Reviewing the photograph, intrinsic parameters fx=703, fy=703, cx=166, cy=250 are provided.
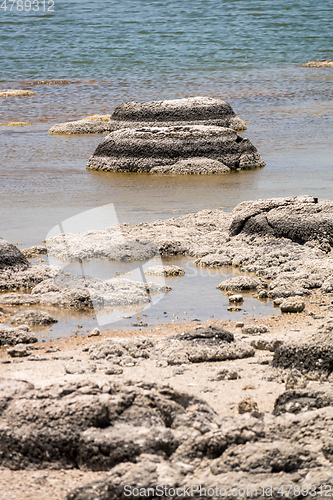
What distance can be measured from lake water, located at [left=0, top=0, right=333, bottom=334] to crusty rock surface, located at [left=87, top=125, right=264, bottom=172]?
392mm

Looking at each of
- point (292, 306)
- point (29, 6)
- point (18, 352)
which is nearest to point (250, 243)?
point (292, 306)

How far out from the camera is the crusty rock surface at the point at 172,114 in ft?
42.3

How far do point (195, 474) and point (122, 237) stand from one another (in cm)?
461

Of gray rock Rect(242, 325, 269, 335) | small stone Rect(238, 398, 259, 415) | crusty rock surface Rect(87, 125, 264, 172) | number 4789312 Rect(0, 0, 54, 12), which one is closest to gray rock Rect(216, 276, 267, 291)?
gray rock Rect(242, 325, 269, 335)

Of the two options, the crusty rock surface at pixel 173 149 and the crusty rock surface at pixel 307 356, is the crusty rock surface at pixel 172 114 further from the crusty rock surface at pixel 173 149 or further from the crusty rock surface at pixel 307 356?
the crusty rock surface at pixel 307 356

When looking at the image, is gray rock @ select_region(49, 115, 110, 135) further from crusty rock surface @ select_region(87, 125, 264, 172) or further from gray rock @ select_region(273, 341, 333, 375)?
gray rock @ select_region(273, 341, 333, 375)

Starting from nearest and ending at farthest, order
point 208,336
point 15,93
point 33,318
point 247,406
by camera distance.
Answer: point 247,406
point 208,336
point 33,318
point 15,93

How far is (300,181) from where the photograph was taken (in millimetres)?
10242

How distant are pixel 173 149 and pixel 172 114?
4.37 feet

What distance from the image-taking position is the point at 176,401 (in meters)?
2.96

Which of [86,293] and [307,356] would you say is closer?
[307,356]

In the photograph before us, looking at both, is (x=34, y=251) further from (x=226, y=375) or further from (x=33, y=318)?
(x=226, y=375)

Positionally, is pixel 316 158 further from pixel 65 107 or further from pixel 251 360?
pixel 65 107

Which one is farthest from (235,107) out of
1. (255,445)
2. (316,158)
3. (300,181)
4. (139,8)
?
(139,8)
